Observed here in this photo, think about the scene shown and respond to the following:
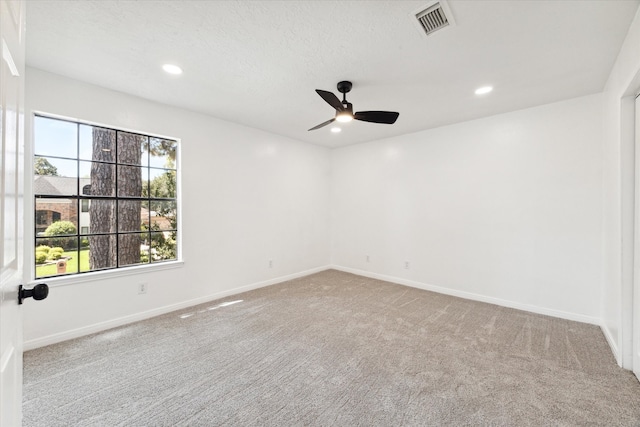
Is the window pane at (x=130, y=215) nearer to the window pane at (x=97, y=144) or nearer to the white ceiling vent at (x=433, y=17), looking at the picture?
the window pane at (x=97, y=144)

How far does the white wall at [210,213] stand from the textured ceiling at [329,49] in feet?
0.97

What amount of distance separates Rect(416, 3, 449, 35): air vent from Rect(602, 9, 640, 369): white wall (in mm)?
1288

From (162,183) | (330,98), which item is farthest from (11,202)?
(162,183)

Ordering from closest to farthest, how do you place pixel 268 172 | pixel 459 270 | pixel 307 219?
pixel 459 270, pixel 268 172, pixel 307 219

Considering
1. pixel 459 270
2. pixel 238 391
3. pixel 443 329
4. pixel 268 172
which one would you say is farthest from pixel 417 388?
pixel 268 172

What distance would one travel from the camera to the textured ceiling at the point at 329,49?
1732mm

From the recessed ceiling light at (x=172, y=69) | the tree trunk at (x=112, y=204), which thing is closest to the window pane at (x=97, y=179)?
the tree trunk at (x=112, y=204)

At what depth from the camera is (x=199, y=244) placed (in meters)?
3.58

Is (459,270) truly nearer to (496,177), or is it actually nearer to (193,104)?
(496,177)

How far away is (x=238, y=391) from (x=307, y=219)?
3443 millimetres

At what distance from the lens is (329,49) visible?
2129 mm

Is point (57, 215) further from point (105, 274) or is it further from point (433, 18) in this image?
point (433, 18)

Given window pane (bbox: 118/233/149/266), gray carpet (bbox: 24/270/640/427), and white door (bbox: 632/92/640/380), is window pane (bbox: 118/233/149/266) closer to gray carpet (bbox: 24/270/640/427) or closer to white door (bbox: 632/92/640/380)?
gray carpet (bbox: 24/270/640/427)

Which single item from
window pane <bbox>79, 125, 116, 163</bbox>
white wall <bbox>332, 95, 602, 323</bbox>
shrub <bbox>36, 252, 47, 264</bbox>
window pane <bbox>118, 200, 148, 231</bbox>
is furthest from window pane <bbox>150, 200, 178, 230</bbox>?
white wall <bbox>332, 95, 602, 323</bbox>
